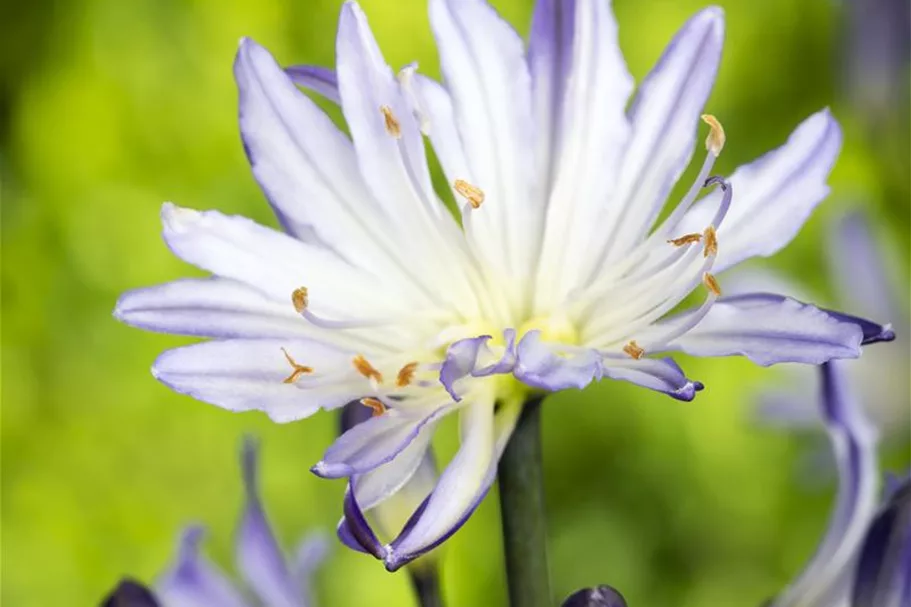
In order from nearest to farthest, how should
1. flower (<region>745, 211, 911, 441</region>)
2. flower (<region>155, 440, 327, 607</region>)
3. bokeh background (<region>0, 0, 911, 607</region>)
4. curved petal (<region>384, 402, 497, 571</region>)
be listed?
curved petal (<region>384, 402, 497, 571</region>) < flower (<region>155, 440, 327, 607</region>) < flower (<region>745, 211, 911, 441</region>) < bokeh background (<region>0, 0, 911, 607</region>)

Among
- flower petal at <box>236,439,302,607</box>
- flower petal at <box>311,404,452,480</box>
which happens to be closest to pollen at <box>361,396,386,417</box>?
flower petal at <box>311,404,452,480</box>

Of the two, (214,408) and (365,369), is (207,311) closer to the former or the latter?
(365,369)

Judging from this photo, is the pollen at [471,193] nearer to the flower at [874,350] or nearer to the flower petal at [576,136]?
the flower petal at [576,136]

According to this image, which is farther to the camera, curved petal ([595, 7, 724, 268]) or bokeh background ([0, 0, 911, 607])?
bokeh background ([0, 0, 911, 607])

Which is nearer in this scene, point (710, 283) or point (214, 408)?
point (710, 283)

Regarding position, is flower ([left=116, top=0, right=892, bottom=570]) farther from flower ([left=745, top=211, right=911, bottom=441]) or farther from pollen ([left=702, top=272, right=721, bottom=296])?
flower ([left=745, top=211, right=911, bottom=441])

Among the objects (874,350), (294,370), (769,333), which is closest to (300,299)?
(294,370)
